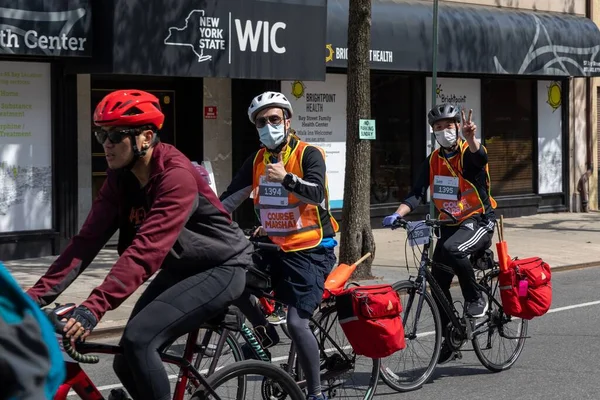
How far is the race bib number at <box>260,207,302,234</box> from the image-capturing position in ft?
19.9

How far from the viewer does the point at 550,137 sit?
21.6 m

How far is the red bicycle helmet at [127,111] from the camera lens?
436 cm

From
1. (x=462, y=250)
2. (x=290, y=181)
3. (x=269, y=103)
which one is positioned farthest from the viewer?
(x=462, y=250)

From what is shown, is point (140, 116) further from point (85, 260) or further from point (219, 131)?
point (219, 131)

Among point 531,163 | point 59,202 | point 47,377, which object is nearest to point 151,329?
point 47,377

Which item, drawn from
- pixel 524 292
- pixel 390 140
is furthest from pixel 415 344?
pixel 390 140

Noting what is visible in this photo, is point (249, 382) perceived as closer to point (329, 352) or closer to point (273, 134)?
point (329, 352)

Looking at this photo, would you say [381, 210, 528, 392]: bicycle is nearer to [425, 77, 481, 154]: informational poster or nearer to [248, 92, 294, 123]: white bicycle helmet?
[248, 92, 294, 123]: white bicycle helmet

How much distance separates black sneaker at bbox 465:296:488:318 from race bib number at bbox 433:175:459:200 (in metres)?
0.76

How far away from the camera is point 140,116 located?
439 centimetres

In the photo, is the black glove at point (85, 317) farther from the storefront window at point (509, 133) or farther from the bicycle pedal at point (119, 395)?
the storefront window at point (509, 133)

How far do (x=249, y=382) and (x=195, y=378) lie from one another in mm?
355

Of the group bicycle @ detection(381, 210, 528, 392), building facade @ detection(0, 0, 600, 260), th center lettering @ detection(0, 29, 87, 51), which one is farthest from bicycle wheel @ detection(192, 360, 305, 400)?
building facade @ detection(0, 0, 600, 260)

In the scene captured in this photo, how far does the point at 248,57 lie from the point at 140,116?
35.1 ft
